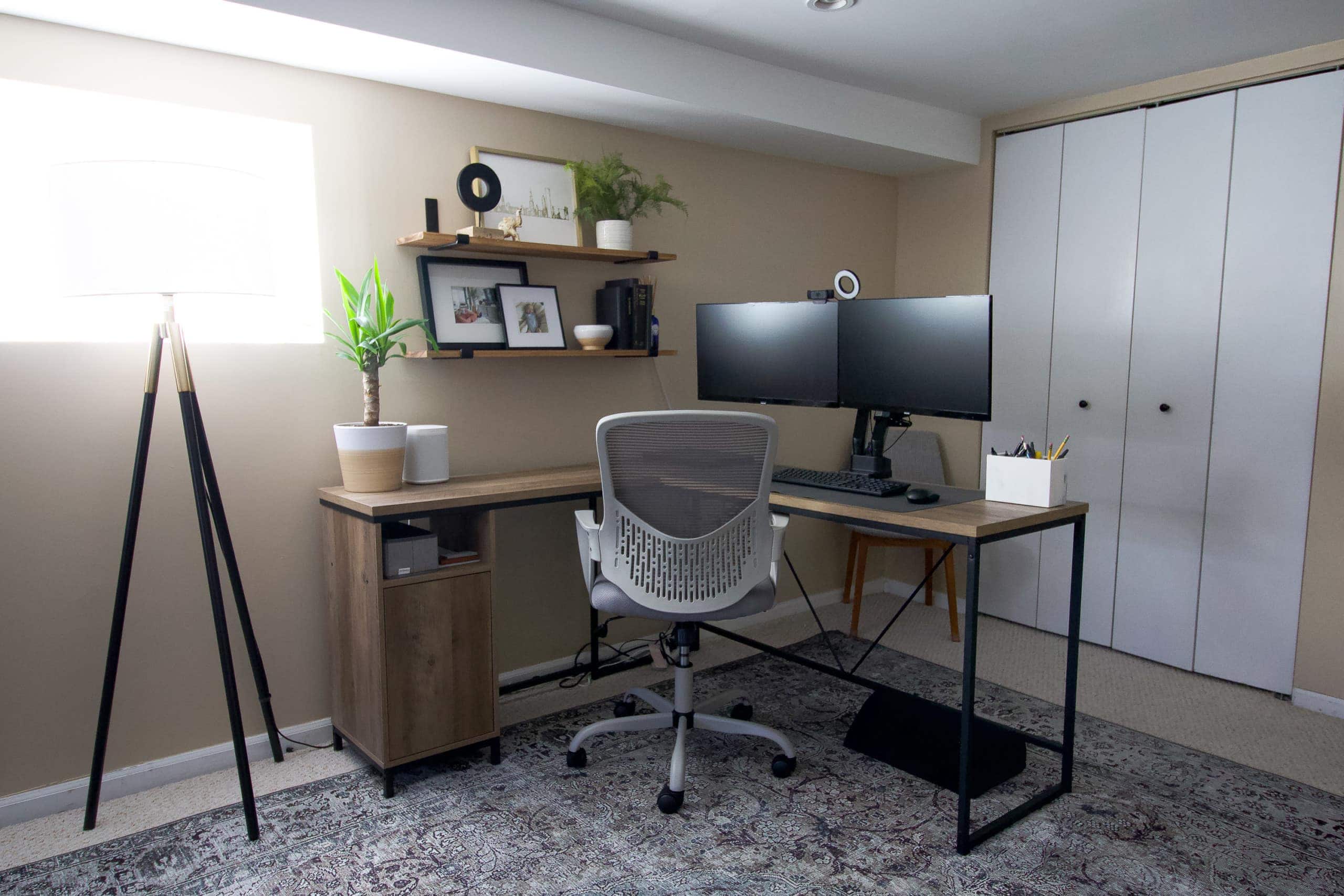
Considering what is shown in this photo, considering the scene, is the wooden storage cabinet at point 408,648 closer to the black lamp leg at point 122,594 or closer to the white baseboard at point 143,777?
the white baseboard at point 143,777

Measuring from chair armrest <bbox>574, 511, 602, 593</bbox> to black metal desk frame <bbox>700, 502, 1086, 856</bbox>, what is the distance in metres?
0.56

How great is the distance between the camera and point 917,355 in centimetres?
259

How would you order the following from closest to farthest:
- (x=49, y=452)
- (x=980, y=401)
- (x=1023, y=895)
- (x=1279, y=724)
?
(x=1023, y=895)
(x=49, y=452)
(x=980, y=401)
(x=1279, y=724)

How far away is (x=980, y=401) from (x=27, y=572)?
266 centimetres

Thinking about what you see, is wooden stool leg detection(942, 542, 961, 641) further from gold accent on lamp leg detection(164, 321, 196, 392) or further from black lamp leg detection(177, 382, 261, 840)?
gold accent on lamp leg detection(164, 321, 196, 392)

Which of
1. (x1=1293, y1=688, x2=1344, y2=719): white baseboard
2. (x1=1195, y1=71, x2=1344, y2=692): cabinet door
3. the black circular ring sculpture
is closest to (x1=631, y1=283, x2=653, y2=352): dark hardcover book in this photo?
the black circular ring sculpture

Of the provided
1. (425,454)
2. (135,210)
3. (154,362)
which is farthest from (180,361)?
(425,454)

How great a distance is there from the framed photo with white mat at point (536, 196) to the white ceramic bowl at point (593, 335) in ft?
1.02

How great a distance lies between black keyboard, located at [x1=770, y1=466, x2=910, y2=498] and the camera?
2.51 metres

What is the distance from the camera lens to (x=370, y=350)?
2.46m

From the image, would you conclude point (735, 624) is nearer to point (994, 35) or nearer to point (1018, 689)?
point (1018, 689)

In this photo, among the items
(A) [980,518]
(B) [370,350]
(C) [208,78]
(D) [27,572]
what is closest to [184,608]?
(D) [27,572]

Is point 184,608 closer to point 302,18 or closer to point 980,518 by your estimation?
point 302,18

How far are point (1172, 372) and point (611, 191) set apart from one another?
7.66 ft
